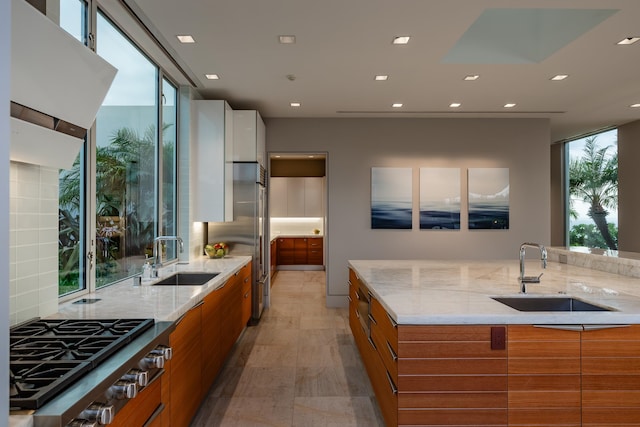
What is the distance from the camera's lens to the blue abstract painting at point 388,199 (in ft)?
19.8

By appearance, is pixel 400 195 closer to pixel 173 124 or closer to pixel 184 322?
pixel 173 124

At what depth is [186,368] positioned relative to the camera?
224 centimetres

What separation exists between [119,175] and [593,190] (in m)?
7.93

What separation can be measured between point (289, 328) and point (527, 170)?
4346 millimetres

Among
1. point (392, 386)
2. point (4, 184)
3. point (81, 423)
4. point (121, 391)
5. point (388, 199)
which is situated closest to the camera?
point (4, 184)

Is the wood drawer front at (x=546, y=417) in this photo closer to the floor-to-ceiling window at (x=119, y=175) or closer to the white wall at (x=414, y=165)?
the floor-to-ceiling window at (x=119, y=175)

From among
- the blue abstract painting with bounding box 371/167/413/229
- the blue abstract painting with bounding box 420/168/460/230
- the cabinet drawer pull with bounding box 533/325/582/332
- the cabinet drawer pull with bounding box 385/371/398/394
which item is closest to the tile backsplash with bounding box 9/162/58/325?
the cabinet drawer pull with bounding box 385/371/398/394

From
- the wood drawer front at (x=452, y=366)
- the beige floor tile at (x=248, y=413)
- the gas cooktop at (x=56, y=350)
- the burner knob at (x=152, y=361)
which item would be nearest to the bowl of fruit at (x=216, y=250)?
the beige floor tile at (x=248, y=413)

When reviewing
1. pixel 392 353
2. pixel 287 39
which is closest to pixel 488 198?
pixel 287 39

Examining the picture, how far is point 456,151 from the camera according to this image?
6.11 meters

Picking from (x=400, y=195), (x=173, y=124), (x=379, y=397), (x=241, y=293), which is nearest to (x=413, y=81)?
(x=400, y=195)

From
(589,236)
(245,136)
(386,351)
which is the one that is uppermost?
(245,136)

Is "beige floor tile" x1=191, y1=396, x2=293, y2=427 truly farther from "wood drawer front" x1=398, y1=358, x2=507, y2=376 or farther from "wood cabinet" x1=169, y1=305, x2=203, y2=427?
"wood drawer front" x1=398, y1=358, x2=507, y2=376

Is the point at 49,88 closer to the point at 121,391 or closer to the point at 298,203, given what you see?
the point at 121,391
